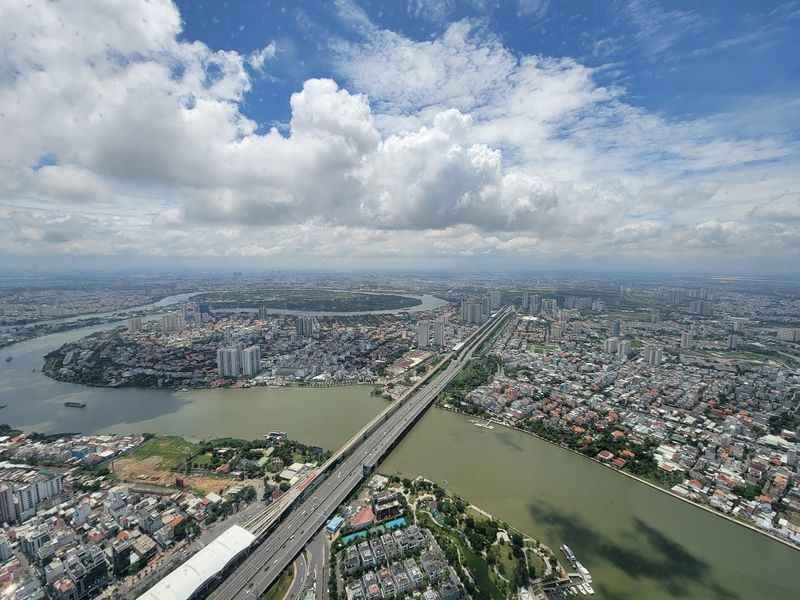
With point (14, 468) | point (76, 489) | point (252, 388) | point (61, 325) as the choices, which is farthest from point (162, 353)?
point (61, 325)

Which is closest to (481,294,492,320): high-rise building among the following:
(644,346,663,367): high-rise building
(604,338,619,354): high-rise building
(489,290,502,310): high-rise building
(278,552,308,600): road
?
(489,290,502,310): high-rise building

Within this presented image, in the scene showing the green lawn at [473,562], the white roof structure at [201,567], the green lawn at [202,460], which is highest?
the white roof structure at [201,567]

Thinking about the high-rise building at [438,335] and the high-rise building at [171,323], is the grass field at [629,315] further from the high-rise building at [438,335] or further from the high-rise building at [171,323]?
the high-rise building at [171,323]

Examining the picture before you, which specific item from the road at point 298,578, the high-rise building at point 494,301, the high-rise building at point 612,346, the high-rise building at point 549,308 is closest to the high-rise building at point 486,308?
the high-rise building at point 494,301

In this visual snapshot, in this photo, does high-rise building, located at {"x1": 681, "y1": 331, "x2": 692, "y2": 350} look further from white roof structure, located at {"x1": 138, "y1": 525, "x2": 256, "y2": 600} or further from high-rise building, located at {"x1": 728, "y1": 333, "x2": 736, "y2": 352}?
white roof structure, located at {"x1": 138, "y1": 525, "x2": 256, "y2": 600}

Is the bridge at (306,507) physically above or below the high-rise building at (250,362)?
below

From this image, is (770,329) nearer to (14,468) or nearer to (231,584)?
(231,584)
